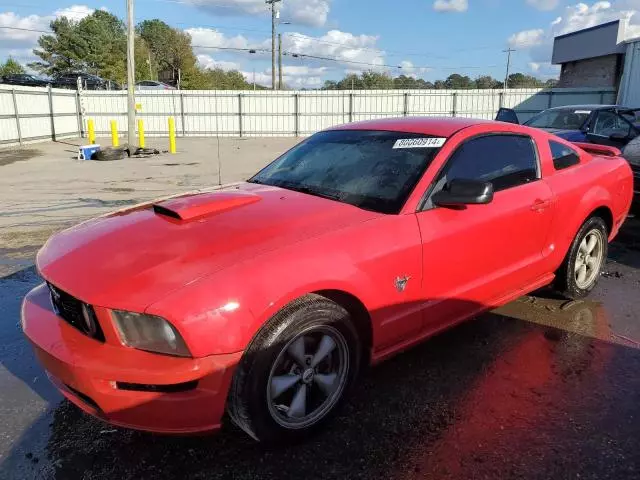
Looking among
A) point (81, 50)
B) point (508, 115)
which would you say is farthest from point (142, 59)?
point (508, 115)

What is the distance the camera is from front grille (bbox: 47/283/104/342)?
2.25 metres

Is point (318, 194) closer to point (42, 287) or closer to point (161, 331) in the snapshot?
point (161, 331)

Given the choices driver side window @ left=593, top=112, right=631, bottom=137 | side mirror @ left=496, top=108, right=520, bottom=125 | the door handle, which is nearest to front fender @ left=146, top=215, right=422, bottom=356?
the door handle

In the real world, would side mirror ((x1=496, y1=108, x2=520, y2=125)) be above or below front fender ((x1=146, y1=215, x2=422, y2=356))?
above

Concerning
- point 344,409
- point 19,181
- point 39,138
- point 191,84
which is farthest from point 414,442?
point 191,84

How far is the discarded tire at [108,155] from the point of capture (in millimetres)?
16250

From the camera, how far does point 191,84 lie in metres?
75.4

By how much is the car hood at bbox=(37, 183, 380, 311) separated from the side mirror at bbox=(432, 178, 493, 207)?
0.46 metres

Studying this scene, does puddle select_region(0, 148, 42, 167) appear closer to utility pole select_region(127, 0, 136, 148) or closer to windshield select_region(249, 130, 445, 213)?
utility pole select_region(127, 0, 136, 148)

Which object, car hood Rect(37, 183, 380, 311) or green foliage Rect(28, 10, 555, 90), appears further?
green foliage Rect(28, 10, 555, 90)

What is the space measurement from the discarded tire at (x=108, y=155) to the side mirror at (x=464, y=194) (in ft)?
50.3

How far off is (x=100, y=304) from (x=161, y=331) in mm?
301

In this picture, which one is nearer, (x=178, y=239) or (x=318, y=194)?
(x=178, y=239)

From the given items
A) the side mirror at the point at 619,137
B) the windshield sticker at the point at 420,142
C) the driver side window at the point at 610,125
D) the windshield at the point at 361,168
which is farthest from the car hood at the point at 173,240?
the driver side window at the point at 610,125
